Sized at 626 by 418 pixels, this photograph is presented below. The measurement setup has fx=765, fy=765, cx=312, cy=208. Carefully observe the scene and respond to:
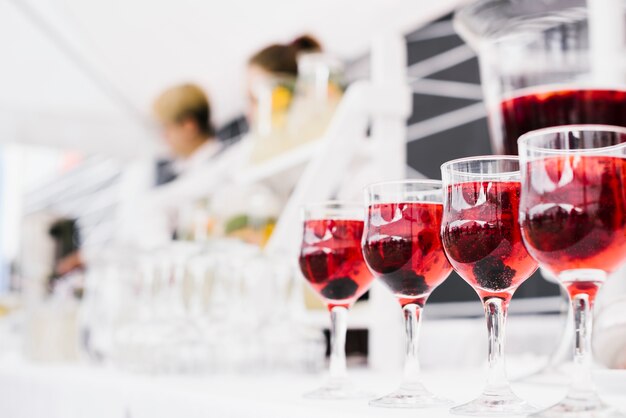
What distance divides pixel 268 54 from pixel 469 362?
100 centimetres

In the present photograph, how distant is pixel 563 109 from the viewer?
3.04ft

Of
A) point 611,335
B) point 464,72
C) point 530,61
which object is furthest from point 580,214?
point 464,72

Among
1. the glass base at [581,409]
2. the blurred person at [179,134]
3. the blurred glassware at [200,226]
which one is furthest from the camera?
the blurred person at [179,134]

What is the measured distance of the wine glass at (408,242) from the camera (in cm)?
77

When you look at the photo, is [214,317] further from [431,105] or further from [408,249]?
[431,105]

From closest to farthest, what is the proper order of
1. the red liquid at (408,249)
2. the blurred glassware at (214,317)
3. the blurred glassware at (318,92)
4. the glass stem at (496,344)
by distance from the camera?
the glass stem at (496,344) < the red liquid at (408,249) < the blurred glassware at (214,317) < the blurred glassware at (318,92)

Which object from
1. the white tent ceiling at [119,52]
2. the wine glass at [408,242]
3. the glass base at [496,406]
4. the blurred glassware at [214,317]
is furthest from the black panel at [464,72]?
the glass base at [496,406]

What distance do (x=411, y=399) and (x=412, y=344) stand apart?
0.05 meters

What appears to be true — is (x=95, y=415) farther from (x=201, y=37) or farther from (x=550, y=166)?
(x=201, y=37)

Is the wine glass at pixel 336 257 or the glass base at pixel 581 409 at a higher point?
the wine glass at pixel 336 257

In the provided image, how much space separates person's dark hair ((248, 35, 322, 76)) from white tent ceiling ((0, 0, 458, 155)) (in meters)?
0.34

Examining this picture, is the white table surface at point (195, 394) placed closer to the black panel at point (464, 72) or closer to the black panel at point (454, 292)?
the black panel at point (454, 292)

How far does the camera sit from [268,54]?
2045mm

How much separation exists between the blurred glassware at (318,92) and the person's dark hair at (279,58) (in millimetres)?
439
